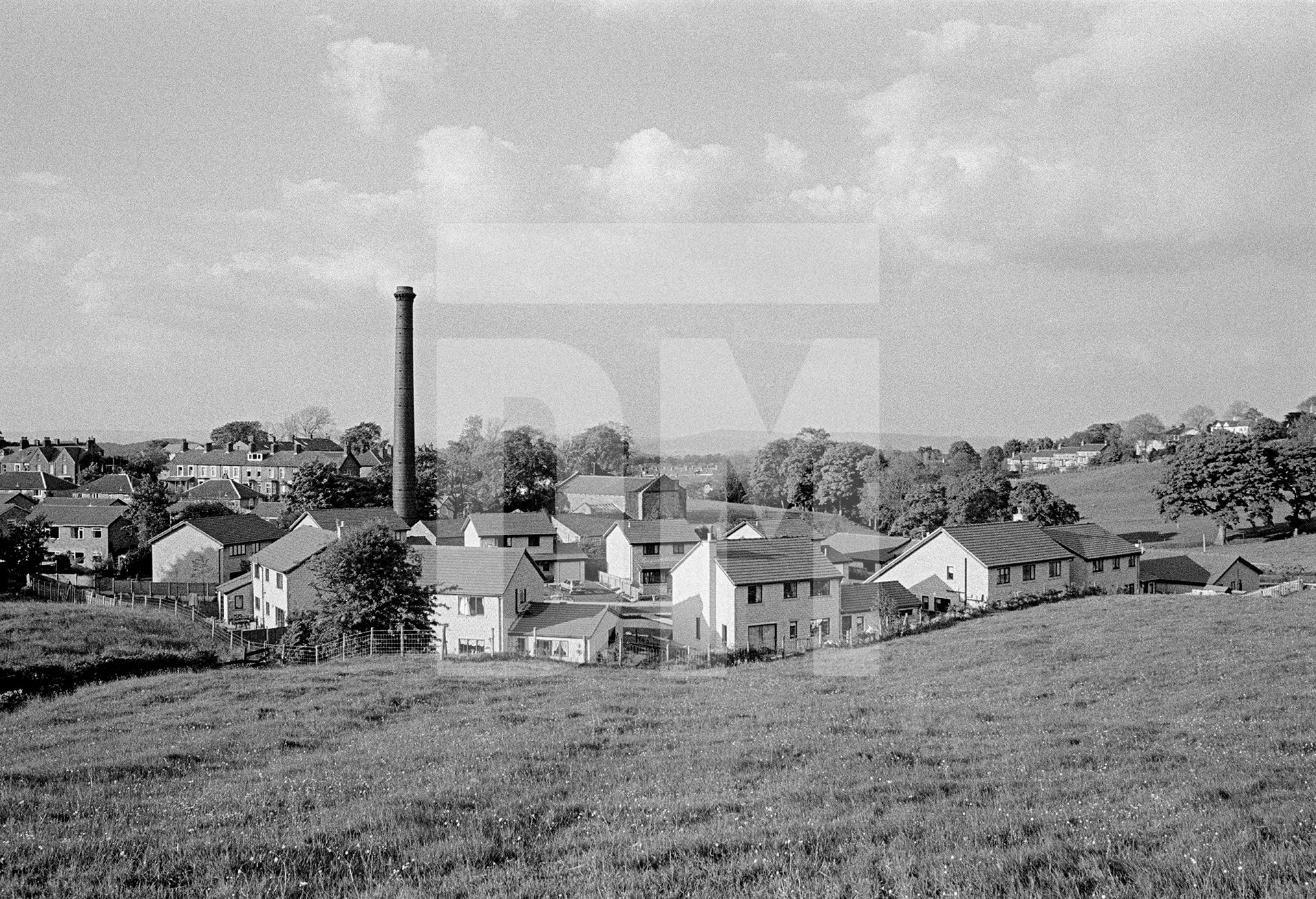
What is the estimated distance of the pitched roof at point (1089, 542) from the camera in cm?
5056

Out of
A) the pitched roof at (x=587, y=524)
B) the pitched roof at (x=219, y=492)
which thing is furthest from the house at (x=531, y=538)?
the pitched roof at (x=219, y=492)

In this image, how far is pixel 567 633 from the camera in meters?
35.5

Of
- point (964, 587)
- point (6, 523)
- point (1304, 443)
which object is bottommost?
point (964, 587)

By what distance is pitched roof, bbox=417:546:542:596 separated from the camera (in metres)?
37.3

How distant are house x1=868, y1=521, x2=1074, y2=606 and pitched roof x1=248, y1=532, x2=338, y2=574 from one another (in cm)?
3165

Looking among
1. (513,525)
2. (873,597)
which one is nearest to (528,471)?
(513,525)

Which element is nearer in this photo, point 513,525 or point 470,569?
point 470,569

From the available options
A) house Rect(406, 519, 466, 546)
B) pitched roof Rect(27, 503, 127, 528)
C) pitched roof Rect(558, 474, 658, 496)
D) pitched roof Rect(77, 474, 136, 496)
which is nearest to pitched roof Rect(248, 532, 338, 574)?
house Rect(406, 519, 466, 546)

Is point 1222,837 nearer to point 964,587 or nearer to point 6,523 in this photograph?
point 964,587

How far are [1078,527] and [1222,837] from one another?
5157 centimetres

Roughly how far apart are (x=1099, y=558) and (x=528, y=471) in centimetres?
5060

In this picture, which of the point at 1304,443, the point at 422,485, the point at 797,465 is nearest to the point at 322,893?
the point at 422,485

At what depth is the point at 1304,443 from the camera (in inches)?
2923

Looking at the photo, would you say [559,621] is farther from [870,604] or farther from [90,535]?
[90,535]
